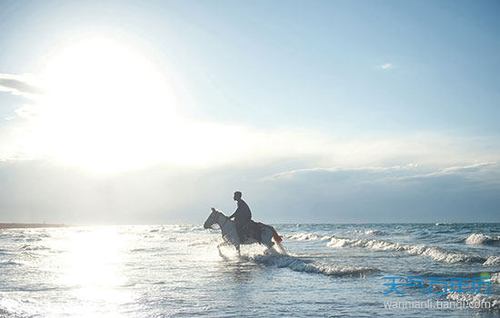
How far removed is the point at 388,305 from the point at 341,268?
4.99 metres

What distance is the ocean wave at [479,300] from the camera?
7403mm

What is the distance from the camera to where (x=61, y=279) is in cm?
1198

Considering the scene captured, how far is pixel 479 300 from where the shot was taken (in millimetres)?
7703

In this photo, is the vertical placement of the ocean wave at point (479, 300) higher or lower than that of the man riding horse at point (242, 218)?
lower

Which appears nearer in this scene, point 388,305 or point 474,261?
point 388,305

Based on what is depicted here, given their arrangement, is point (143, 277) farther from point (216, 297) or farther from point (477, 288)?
point (477, 288)

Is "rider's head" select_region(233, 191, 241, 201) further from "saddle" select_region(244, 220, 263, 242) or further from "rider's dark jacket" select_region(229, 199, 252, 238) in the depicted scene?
"saddle" select_region(244, 220, 263, 242)

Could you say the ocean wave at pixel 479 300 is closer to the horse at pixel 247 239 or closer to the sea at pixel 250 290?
the sea at pixel 250 290

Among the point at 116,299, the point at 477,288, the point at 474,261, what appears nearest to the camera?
the point at 116,299

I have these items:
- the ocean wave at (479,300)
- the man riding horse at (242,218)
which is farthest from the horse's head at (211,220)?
the ocean wave at (479,300)

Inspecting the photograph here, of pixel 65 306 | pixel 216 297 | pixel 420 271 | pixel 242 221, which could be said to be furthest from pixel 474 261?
pixel 65 306

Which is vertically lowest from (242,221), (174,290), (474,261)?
(474,261)

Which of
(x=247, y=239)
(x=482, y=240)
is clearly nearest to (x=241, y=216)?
(x=247, y=239)

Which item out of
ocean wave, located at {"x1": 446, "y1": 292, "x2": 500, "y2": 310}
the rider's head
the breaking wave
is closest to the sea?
ocean wave, located at {"x1": 446, "y1": 292, "x2": 500, "y2": 310}
